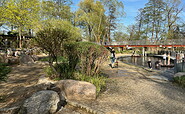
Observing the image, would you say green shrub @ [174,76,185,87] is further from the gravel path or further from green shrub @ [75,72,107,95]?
green shrub @ [75,72,107,95]

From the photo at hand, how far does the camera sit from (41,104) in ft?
10.4

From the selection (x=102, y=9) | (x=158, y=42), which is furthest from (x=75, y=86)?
(x=102, y=9)

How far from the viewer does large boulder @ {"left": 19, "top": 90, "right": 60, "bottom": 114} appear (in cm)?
304

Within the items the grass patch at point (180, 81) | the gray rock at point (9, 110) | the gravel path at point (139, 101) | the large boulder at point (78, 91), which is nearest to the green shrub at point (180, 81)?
the grass patch at point (180, 81)

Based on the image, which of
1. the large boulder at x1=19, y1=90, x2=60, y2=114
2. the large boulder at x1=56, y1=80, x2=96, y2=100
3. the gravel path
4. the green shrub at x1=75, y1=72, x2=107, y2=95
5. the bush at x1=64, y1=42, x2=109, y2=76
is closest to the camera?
the large boulder at x1=19, y1=90, x2=60, y2=114

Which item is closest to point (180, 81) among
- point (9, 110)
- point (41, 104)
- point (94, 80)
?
point (94, 80)

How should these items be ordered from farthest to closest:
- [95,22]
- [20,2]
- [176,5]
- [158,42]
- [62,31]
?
[95,22]
[176,5]
[158,42]
[20,2]
[62,31]

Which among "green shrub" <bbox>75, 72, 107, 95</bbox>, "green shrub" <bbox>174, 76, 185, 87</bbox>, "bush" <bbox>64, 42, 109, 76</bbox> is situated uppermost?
"bush" <bbox>64, 42, 109, 76</bbox>

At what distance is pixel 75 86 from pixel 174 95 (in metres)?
3.82

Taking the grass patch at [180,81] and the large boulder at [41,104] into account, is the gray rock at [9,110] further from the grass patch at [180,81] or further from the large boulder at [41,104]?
the grass patch at [180,81]

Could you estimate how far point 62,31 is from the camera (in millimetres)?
5836

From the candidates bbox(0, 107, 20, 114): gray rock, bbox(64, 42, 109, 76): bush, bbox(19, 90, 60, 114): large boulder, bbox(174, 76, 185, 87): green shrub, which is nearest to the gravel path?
bbox(19, 90, 60, 114): large boulder

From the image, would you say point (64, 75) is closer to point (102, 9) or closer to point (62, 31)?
point (62, 31)

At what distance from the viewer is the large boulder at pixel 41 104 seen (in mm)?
3045
